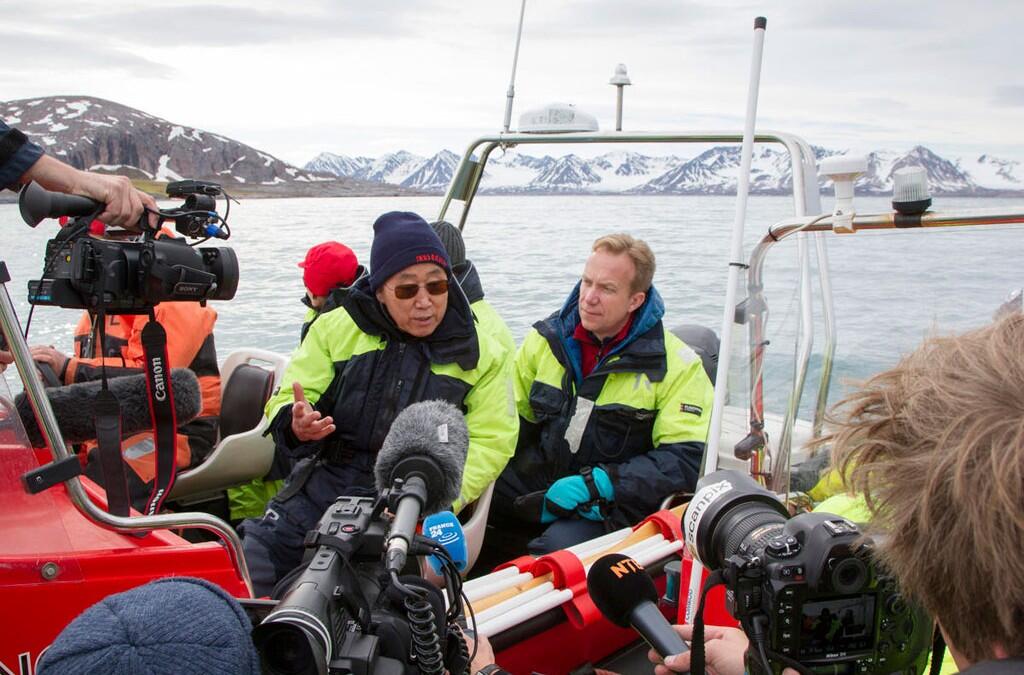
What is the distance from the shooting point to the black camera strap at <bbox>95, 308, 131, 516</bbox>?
5.68 feet

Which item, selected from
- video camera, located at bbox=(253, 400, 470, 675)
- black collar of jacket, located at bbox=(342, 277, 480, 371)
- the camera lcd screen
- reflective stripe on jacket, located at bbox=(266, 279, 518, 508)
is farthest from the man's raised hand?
the camera lcd screen

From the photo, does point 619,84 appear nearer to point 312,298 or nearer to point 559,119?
point 559,119

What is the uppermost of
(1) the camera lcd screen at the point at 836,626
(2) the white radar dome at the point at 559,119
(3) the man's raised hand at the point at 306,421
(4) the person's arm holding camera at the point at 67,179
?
(2) the white radar dome at the point at 559,119

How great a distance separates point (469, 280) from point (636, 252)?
724 mm

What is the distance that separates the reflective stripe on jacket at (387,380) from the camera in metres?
2.85

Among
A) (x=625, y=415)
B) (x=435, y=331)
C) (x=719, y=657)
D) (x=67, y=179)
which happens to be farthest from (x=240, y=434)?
(x=719, y=657)

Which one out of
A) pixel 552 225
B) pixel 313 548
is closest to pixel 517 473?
pixel 313 548

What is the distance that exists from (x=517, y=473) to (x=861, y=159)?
2008 millimetres

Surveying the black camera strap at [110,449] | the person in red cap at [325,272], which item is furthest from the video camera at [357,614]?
the person in red cap at [325,272]

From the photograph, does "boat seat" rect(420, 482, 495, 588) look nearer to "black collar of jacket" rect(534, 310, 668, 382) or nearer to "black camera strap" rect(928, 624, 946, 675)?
"black collar of jacket" rect(534, 310, 668, 382)

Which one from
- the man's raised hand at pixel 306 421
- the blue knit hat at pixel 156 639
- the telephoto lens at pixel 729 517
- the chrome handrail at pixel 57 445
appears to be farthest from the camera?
the man's raised hand at pixel 306 421

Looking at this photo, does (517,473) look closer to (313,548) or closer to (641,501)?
(641,501)

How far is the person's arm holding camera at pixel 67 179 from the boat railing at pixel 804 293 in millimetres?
1410

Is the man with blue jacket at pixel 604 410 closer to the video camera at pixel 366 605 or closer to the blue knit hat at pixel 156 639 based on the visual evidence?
the video camera at pixel 366 605
